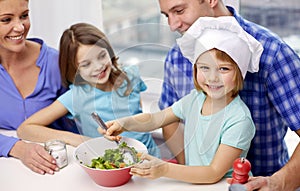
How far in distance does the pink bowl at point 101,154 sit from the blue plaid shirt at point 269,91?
0.14 metres

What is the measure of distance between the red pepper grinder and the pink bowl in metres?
0.27

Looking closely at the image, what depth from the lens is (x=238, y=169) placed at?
1.15 meters

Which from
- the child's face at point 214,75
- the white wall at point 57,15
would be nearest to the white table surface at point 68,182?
the child's face at point 214,75

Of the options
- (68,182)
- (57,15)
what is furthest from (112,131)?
(57,15)

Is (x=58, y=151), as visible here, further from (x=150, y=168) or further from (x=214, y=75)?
(x=214, y=75)

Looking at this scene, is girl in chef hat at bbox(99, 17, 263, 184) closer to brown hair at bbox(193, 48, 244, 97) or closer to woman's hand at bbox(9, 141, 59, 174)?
brown hair at bbox(193, 48, 244, 97)

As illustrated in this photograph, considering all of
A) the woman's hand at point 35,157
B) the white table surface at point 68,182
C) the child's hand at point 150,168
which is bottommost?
the white table surface at point 68,182

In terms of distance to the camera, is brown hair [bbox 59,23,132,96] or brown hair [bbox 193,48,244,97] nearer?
brown hair [bbox 193,48,244,97]

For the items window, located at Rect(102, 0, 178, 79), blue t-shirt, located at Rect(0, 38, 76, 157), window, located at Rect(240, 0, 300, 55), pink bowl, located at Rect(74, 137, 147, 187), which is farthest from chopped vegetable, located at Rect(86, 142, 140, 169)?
window, located at Rect(240, 0, 300, 55)

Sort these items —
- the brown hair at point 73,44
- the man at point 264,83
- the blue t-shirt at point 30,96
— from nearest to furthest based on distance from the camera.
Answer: the man at point 264,83 → the brown hair at point 73,44 → the blue t-shirt at point 30,96

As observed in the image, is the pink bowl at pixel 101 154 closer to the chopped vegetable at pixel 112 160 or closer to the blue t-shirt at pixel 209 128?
the chopped vegetable at pixel 112 160

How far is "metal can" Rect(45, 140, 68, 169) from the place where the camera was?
1423mm

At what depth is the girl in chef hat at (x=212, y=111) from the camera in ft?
4.08

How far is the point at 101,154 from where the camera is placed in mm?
1383
